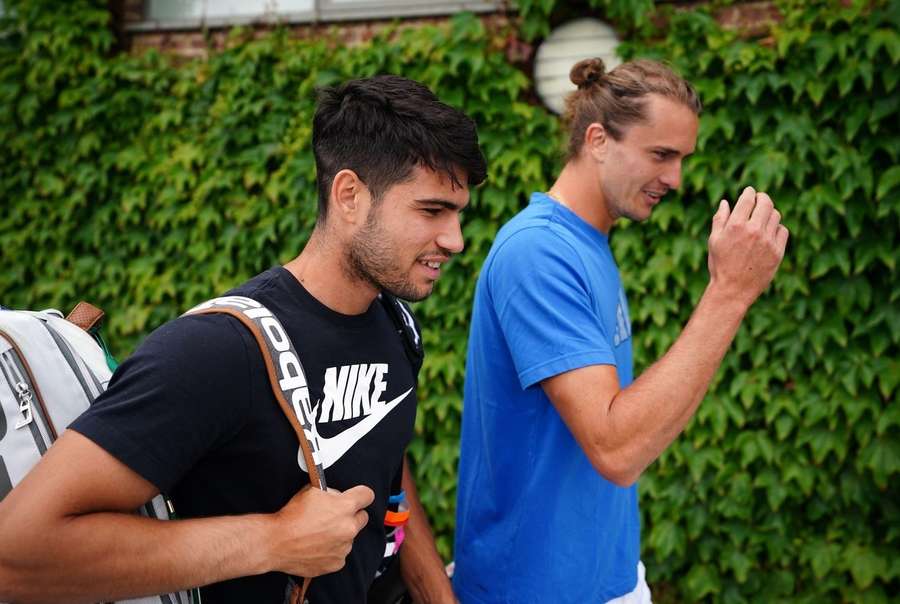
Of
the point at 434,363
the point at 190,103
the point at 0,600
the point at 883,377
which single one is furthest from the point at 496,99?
the point at 0,600

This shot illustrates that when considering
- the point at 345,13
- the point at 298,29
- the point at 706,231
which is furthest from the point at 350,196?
the point at 298,29

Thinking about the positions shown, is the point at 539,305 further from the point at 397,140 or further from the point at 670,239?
the point at 670,239

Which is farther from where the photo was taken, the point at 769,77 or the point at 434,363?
the point at 434,363

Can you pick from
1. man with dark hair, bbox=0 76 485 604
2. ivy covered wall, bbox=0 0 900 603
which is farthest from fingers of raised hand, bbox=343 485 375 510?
ivy covered wall, bbox=0 0 900 603

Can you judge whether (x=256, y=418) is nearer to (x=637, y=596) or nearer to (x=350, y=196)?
(x=350, y=196)

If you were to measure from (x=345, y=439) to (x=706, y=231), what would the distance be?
245cm

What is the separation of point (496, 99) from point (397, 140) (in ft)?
7.62

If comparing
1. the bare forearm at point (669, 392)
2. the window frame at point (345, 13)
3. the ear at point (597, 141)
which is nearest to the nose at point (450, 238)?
the bare forearm at point (669, 392)

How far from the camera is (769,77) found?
127 inches

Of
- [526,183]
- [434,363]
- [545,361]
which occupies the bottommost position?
[434,363]

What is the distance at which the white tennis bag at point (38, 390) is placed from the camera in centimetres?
117

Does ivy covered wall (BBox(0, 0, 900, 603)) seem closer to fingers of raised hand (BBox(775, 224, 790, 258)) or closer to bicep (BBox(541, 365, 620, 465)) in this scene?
fingers of raised hand (BBox(775, 224, 790, 258))

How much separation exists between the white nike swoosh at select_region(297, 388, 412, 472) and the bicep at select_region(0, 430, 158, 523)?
0.90 ft

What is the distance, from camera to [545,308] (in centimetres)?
162
